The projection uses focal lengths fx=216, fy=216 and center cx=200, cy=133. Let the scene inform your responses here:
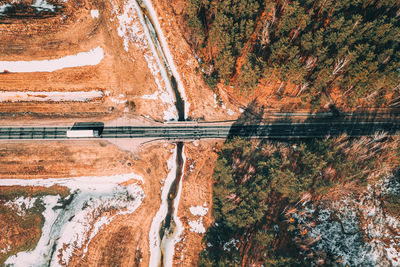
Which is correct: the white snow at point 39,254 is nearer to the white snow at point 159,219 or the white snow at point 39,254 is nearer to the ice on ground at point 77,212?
the ice on ground at point 77,212

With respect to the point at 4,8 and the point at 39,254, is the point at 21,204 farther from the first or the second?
the point at 4,8

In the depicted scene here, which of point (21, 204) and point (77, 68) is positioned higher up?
point (77, 68)

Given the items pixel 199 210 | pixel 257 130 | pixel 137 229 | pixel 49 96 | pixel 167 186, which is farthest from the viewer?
pixel 167 186

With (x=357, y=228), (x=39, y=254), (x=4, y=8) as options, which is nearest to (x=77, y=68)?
(x=4, y=8)

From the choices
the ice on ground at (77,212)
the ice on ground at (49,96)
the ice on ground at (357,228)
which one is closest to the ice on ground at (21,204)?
the ice on ground at (77,212)

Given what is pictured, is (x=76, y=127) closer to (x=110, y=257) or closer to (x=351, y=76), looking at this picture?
(x=110, y=257)

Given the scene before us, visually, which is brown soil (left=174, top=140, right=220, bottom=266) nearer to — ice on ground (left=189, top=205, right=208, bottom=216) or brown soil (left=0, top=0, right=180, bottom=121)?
ice on ground (left=189, top=205, right=208, bottom=216)

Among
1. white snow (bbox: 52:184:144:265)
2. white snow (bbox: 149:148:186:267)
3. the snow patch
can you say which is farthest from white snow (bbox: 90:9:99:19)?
white snow (bbox: 52:184:144:265)
